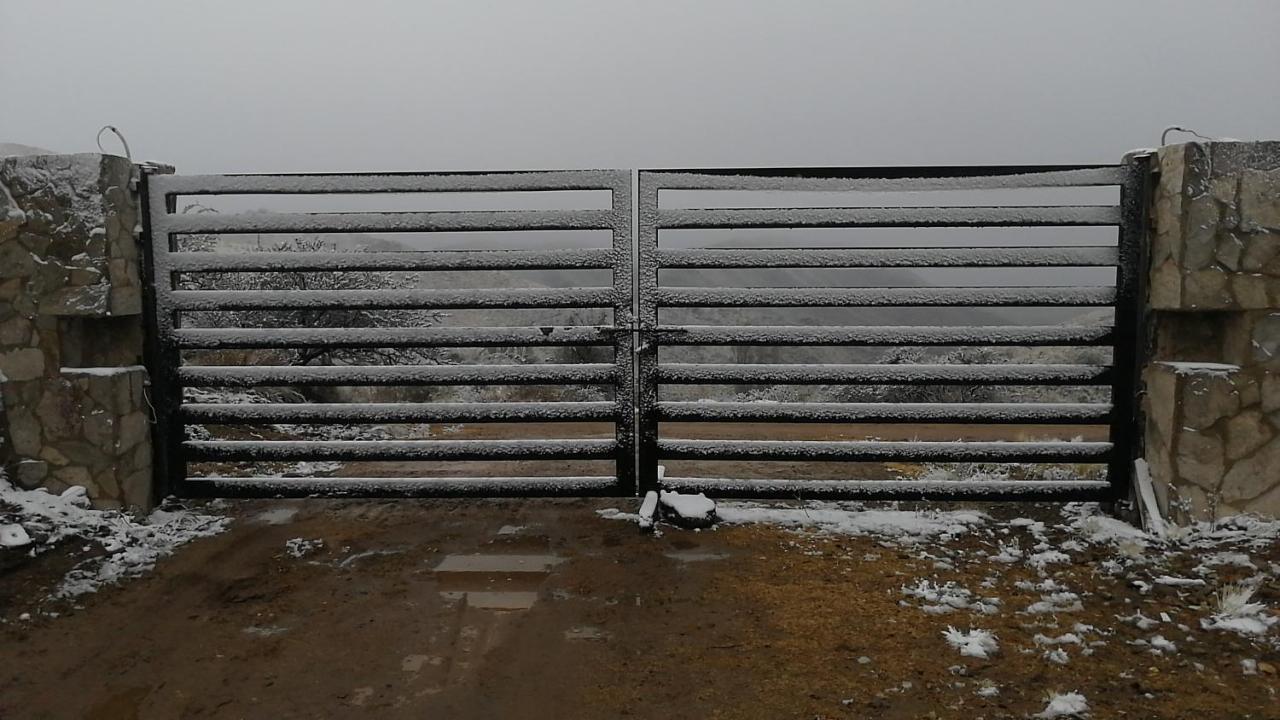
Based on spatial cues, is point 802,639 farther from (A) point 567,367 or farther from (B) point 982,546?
(A) point 567,367

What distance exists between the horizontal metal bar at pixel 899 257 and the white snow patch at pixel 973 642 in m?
2.28

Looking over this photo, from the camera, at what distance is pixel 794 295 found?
16.5ft

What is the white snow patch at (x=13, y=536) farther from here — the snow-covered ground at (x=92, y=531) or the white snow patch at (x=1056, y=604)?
the white snow patch at (x=1056, y=604)

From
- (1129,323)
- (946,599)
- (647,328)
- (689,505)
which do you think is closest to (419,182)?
(647,328)

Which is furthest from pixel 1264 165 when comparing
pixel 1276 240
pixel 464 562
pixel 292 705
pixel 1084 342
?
pixel 292 705

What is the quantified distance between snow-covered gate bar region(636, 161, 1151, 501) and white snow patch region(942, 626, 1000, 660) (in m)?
1.77

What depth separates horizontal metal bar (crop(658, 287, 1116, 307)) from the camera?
499 centimetres

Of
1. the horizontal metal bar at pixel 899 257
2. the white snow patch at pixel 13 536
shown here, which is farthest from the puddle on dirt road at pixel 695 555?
the white snow patch at pixel 13 536

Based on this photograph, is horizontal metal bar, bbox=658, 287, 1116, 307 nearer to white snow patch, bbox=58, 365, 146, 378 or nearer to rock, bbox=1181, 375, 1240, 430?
rock, bbox=1181, 375, 1240, 430

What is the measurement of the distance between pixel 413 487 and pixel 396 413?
511mm

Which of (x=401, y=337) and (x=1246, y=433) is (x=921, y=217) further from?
(x=401, y=337)

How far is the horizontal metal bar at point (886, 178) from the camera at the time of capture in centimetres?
496

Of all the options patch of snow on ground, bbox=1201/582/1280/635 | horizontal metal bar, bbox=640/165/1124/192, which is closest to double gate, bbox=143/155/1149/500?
horizontal metal bar, bbox=640/165/1124/192

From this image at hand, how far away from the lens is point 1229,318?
4.66 m
